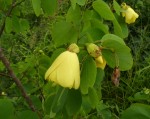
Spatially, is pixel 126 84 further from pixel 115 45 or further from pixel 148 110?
pixel 115 45

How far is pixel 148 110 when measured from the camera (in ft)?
3.84

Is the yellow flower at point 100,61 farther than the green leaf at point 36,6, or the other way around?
the green leaf at point 36,6

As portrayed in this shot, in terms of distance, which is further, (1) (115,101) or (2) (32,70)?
(1) (115,101)

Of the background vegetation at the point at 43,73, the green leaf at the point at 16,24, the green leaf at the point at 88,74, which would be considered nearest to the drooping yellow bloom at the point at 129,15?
the background vegetation at the point at 43,73

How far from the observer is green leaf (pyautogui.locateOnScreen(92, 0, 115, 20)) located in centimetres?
106

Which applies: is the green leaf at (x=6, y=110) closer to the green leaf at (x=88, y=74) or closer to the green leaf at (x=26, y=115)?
the green leaf at (x=26, y=115)

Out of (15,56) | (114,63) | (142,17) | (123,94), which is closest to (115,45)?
(114,63)

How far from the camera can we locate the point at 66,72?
832mm

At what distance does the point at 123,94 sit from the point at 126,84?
11 centimetres

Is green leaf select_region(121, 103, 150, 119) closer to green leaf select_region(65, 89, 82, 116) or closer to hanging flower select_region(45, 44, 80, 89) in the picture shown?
green leaf select_region(65, 89, 82, 116)

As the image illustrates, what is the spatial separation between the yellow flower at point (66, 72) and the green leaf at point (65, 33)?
196mm

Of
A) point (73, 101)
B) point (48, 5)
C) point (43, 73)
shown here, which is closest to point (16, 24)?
point (43, 73)

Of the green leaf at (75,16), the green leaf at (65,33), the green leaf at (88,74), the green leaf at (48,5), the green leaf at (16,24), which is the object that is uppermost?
the green leaf at (48,5)

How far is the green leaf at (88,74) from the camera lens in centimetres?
92
